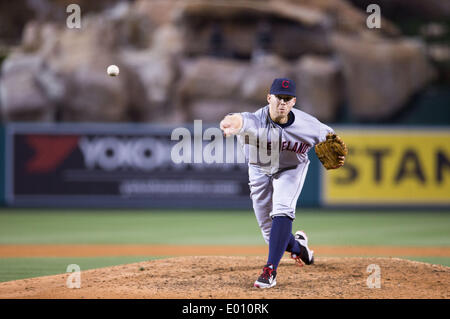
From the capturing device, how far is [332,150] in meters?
4.61

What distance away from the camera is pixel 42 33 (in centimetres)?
1766

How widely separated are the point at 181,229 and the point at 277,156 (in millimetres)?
5312

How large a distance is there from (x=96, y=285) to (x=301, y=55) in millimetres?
13112

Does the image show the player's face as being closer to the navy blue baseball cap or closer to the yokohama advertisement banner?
the navy blue baseball cap

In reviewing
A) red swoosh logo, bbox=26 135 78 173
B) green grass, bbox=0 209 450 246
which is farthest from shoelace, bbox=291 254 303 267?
red swoosh logo, bbox=26 135 78 173

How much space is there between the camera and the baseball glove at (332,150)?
15.0 ft

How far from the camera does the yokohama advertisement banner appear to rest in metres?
12.7

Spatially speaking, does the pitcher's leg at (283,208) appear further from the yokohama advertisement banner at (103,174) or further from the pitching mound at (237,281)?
the yokohama advertisement banner at (103,174)

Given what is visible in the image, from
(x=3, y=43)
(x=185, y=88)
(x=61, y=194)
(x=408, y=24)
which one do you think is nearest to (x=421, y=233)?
(x=61, y=194)

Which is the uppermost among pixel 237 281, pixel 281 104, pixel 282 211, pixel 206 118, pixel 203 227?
pixel 206 118

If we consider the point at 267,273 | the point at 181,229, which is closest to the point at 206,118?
the point at 181,229

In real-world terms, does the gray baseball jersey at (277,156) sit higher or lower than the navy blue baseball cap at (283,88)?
lower

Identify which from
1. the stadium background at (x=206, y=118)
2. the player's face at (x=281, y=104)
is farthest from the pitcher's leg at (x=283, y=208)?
the stadium background at (x=206, y=118)

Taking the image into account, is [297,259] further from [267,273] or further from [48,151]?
[48,151]
